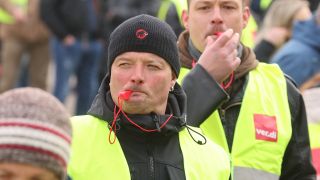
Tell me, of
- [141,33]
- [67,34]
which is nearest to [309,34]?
[141,33]

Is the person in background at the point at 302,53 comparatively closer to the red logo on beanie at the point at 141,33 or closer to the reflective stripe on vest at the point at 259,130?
the reflective stripe on vest at the point at 259,130

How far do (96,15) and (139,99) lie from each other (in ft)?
25.3

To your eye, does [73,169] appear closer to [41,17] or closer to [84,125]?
[84,125]

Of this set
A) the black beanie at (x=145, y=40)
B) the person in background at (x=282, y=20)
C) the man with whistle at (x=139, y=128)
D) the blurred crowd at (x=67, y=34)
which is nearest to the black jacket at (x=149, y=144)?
the man with whistle at (x=139, y=128)

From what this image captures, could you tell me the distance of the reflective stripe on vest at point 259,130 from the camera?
523 cm

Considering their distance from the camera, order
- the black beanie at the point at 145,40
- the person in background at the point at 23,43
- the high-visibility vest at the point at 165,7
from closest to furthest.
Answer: the black beanie at the point at 145,40, the high-visibility vest at the point at 165,7, the person in background at the point at 23,43

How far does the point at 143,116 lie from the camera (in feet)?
14.5

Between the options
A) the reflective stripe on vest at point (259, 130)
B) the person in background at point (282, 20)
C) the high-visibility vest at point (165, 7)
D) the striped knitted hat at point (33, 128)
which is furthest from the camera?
the high-visibility vest at point (165, 7)

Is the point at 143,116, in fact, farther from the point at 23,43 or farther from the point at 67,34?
the point at 23,43

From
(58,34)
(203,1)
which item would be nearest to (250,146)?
(203,1)

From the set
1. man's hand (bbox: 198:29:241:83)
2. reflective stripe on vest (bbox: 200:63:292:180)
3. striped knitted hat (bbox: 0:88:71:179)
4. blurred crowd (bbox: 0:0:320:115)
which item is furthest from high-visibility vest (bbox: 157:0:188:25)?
striped knitted hat (bbox: 0:88:71:179)

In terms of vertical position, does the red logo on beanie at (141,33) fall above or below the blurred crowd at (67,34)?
above

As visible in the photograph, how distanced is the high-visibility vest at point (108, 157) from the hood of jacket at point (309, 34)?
3.42 m

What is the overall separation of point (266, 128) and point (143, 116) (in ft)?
3.57
